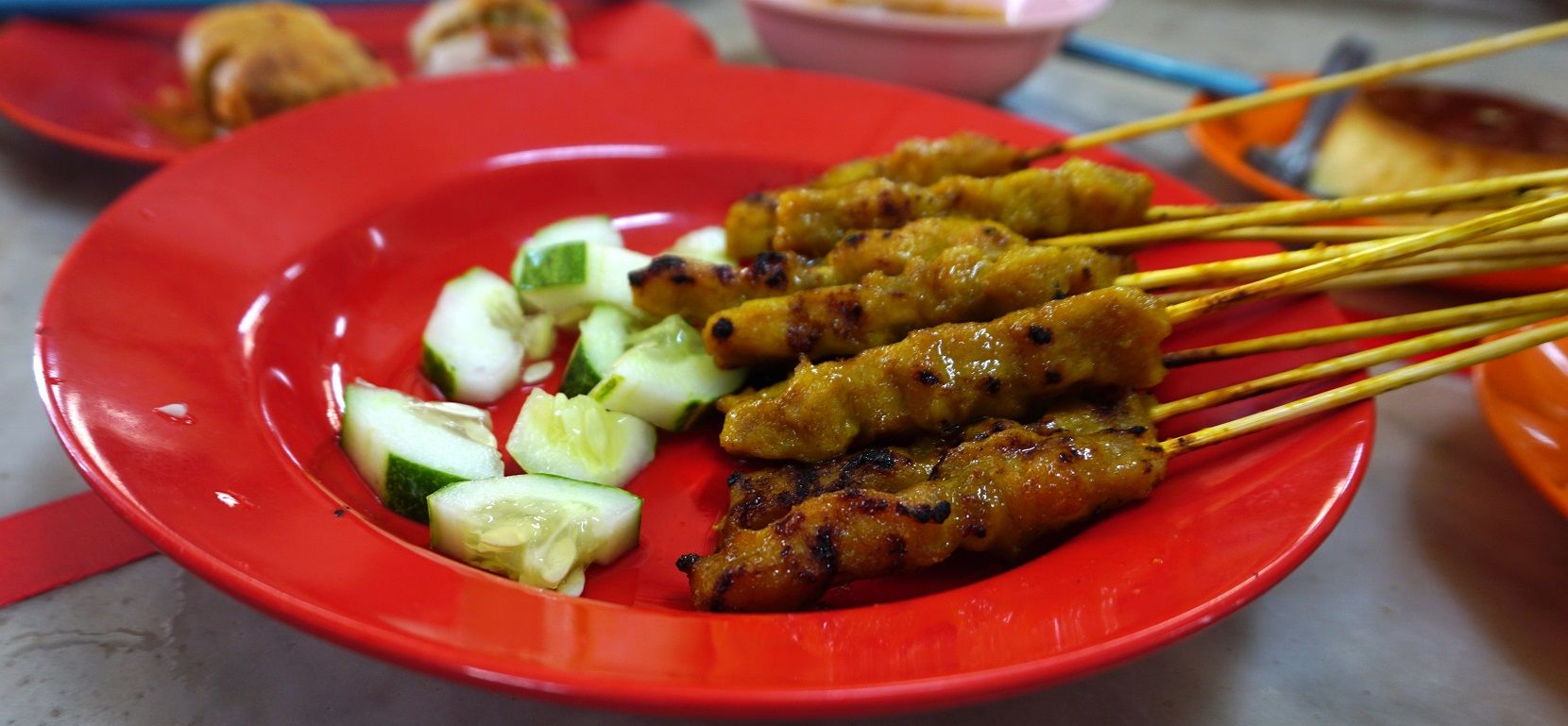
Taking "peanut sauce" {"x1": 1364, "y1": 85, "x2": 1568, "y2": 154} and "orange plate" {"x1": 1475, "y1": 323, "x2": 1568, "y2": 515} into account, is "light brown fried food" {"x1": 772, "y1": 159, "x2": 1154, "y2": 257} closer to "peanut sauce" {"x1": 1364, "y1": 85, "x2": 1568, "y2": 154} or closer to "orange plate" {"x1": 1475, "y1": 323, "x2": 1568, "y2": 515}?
"orange plate" {"x1": 1475, "y1": 323, "x2": 1568, "y2": 515}

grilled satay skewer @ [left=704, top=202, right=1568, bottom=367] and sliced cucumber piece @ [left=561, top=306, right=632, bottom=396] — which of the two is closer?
grilled satay skewer @ [left=704, top=202, right=1568, bottom=367]

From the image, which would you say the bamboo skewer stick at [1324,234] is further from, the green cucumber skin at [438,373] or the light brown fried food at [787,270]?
the green cucumber skin at [438,373]

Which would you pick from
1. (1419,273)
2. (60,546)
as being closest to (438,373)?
(60,546)

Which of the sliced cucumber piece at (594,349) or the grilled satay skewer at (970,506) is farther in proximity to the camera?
the sliced cucumber piece at (594,349)

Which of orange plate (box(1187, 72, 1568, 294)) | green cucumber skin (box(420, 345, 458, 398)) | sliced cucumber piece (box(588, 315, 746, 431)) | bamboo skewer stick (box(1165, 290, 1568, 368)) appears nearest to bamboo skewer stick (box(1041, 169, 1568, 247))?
bamboo skewer stick (box(1165, 290, 1568, 368))

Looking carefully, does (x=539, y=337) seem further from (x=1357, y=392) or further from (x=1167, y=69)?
(x=1167, y=69)

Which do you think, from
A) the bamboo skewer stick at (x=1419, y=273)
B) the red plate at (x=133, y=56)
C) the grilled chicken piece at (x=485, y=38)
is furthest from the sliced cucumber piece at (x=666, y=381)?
the grilled chicken piece at (x=485, y=38)

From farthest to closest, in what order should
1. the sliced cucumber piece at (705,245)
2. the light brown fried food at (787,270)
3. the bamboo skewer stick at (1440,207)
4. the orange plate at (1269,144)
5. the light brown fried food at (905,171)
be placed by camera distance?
the orange plate at (1269,144) → the sliced cucumber piece at (705,245) → the light brown fried food at (905,171) → the light brown fried food at (787,270) → the bamboo skewer stick at (1440,207)
